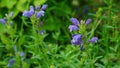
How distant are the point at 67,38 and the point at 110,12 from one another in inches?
36.0

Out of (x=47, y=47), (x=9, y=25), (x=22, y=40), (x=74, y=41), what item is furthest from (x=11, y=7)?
(x=74, y=41)

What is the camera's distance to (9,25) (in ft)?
11.2

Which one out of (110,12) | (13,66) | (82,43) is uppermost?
(110,12)

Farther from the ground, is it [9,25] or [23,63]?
[9,25]

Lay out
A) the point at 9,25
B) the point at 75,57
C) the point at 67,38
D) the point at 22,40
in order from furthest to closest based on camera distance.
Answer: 1. the point at 67,38
2. the point at 22,40
3. the point at 9,25
4. the point at 75,57

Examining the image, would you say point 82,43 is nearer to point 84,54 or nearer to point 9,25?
point 84,54

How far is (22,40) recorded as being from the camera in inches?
157

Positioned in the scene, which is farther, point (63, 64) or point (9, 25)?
point (9, 25)

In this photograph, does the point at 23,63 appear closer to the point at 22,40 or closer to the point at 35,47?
the point at 35,47

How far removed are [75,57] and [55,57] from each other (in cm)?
26

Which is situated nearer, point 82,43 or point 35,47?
point 82,43

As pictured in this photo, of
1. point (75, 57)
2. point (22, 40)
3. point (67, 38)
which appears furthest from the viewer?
point (67, 38)

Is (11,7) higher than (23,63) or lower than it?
higher

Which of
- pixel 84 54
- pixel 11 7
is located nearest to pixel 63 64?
pixel 84 54
